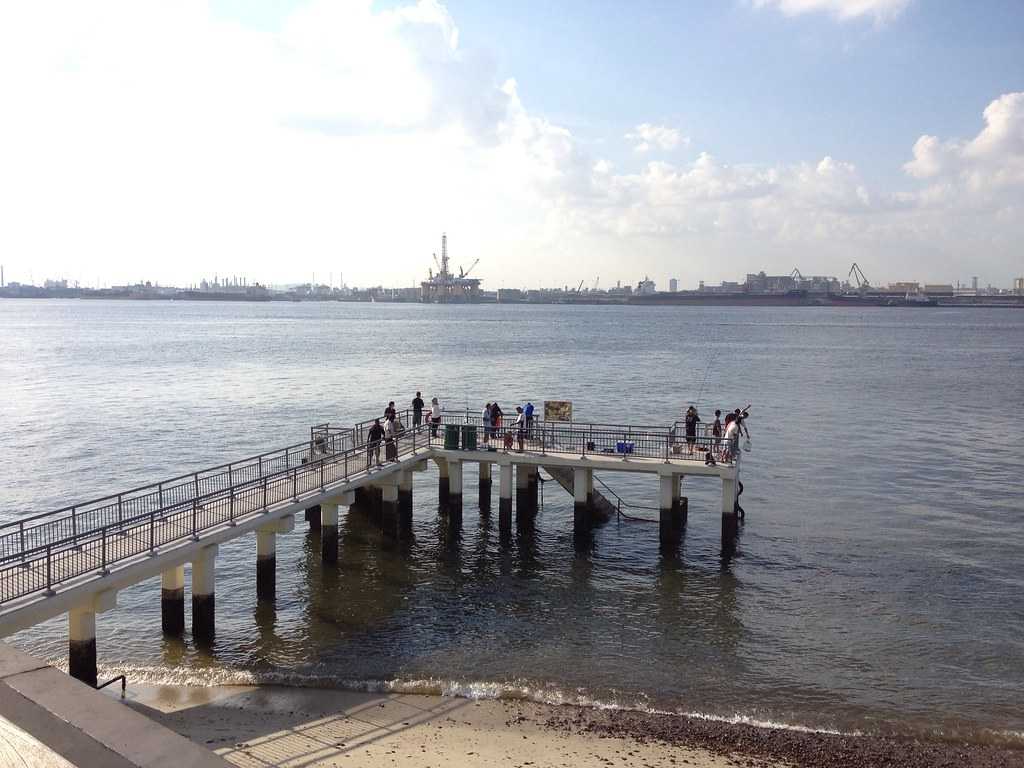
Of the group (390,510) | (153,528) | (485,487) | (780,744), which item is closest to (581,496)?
(485,487)

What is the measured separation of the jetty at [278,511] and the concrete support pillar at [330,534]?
0.04 metres

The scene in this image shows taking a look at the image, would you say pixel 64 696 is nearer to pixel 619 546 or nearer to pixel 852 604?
pixel 852 604

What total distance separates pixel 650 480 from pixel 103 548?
2593 cm

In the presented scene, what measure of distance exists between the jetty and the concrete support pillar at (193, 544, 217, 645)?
2cm

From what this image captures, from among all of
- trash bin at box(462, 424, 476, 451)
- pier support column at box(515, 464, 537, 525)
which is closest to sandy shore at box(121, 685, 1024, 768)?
trash bin at box(462, 424, 476, 451)

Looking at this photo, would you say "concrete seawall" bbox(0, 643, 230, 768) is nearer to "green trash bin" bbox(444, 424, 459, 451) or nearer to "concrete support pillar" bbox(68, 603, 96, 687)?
"concrete support pillar" bbox(68, 603, 96, 687)

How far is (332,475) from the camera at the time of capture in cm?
2588

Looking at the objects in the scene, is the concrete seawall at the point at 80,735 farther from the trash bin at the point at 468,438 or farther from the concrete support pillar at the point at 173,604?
the trash bin at the point at 468,438

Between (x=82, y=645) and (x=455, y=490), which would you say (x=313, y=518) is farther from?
(x=82, y=645)

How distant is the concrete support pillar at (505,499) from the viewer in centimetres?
2984

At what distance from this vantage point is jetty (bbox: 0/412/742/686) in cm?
1738

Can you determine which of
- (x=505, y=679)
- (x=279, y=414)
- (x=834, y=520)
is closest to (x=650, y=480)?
(x=834, y=520)

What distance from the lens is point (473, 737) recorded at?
645 inches

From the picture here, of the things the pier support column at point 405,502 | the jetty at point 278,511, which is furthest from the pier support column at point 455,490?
the pier support column at point 405,502
